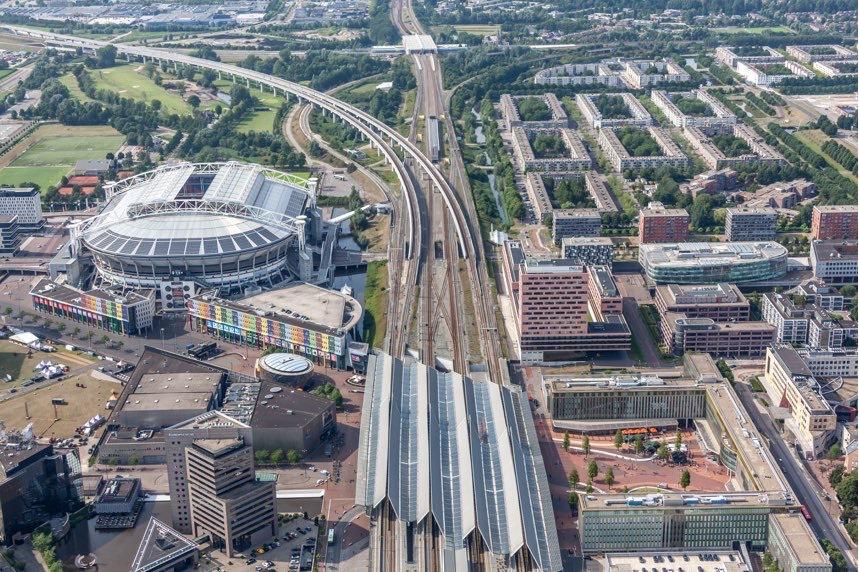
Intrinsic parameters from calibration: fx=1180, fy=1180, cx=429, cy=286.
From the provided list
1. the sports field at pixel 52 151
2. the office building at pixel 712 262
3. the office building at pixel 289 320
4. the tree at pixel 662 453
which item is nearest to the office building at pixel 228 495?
the office building at pixel 289 320

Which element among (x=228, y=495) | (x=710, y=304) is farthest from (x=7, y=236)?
(x=710, y=304)

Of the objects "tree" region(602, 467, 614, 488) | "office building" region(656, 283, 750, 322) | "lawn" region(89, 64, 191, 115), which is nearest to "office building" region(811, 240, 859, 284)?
"office building" region(656, 283, 750, 322)

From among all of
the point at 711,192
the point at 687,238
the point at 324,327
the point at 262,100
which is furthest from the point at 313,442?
the point at 262,100

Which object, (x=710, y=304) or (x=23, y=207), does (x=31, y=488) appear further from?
(x=23, y=207)

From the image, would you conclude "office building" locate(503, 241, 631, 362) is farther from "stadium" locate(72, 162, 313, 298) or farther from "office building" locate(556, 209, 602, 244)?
"stadium" locate(72, 162, 313, 298)

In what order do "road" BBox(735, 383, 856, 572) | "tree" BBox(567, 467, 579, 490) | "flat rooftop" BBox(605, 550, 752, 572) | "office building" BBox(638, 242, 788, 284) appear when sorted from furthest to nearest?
"office building" BBox(638, 242, 788, 284)
"tree" BBox(567, 467, 579, 490)
"road" BBox(735, 383, 856, 572)
"flat rooftop" BBox(605, 550, 752, 572)

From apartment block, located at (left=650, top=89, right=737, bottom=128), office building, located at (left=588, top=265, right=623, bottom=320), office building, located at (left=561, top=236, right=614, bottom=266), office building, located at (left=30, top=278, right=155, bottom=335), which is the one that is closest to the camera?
office building, located at (left=588, top=265, right=623, bottom=320)
